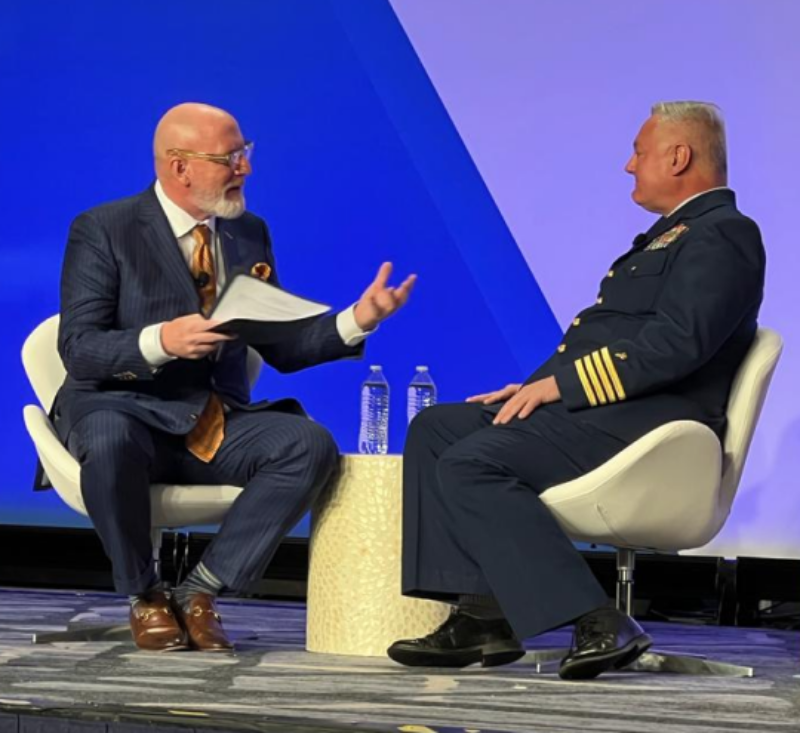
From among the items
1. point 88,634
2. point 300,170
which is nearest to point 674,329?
point 88,634

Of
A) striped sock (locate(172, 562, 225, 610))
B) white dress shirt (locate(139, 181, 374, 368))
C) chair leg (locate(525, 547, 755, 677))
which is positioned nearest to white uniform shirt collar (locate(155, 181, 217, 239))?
white dress shirt (locate(139, 181, 374, 368))

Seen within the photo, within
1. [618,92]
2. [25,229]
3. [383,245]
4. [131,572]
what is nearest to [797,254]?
[618,92]

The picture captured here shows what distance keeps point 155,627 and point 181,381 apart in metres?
0.58

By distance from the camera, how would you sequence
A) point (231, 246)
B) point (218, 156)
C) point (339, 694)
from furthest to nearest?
point (231, 246) → point (218, 156) → point (339, 694)

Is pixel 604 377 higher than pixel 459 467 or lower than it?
higher

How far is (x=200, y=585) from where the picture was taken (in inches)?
137

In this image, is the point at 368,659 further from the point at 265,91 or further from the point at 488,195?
the point at 265,91

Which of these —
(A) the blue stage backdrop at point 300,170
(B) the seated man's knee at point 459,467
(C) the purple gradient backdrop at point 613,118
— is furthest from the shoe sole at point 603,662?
(A) the blue stage backdrop at point 300,170

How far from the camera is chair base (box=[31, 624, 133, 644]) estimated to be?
3.55 metres

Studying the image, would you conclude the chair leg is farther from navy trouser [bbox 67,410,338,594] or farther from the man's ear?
the man's ear

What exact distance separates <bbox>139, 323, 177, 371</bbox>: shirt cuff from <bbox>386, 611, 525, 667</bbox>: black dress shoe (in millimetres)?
801

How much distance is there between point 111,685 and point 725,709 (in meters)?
1.05

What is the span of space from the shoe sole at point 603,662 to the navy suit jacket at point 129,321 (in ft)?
3.41

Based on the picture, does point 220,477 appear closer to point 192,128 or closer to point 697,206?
point 192,128
